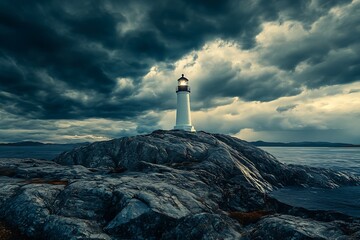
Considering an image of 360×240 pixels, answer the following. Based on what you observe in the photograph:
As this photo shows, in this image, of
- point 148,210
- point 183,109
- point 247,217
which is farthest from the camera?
point 183,109

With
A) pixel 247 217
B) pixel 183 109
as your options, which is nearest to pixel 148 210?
pixel 247 217

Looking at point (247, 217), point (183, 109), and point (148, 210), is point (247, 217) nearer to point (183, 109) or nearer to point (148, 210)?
point (148, 210)

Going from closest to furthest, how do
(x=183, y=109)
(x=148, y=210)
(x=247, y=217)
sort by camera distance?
(x=148, y=210) < (x=247, y=217) < (x=183, y=109)

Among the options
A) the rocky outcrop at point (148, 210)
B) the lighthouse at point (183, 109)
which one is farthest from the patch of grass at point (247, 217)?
the lighthouse at point (183, 109)

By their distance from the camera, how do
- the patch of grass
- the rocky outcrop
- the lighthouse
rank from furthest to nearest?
the lighthouse
the patch of grass
the rocky outcrop

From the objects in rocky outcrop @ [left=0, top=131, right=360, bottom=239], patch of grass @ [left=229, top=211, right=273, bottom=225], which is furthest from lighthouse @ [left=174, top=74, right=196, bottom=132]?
patch of grass @ [left=229, top=211, right=273, bottom=225]

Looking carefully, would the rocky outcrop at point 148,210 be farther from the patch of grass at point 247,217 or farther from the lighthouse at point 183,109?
the lighthouse at point 183,109

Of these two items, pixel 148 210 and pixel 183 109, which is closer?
pixel 148 210

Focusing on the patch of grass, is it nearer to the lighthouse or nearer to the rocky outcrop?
the rocky outcrop

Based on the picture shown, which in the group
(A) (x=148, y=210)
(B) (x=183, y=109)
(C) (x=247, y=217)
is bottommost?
(C) (x=247, y=217)

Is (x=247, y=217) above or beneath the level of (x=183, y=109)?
beneath

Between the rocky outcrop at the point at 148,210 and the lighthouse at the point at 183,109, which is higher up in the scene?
the lighthouse at the point at 183,109

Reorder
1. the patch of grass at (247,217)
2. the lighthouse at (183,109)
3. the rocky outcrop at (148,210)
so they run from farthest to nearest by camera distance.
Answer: the lighthouse at (183,109)
the patch of grass at (247,217)
the rocky outcrop at (148,210)

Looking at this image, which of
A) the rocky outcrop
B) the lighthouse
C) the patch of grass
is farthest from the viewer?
the lighthouse
